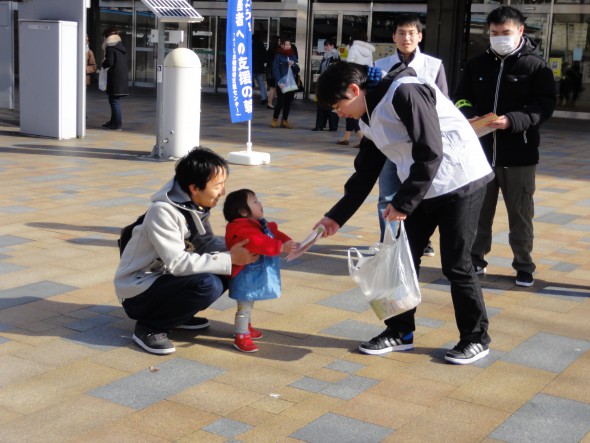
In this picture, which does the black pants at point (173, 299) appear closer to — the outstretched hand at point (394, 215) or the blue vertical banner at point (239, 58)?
the outstretched hand at point (394, 215)

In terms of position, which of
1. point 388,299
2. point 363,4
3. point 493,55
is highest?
point 363,4

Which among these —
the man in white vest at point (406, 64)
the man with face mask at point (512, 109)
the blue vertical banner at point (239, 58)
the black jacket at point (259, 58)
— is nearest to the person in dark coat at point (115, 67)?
the blue vertical banner at point (239, 58)

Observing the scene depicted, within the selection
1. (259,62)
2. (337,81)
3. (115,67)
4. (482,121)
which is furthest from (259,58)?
(337,81)

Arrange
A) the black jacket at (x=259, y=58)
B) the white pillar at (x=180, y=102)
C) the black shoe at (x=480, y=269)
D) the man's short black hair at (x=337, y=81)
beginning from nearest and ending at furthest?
the man's short black hair at (x=337, y=81)
the black shoe at (x=480, y=269)
the white pillar at (x=180, y=102)
the black jacket at (x=259, y=58)

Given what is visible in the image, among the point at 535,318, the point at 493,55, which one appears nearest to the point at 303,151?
the point at 493,55

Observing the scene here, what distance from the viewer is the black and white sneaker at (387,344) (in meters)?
4.20

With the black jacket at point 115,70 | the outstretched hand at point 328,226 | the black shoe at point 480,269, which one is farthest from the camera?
the black jacket at point 115,70

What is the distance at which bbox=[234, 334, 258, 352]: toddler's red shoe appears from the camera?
416 centimetres

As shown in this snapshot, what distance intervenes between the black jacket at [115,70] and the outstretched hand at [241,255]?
9.82 metres

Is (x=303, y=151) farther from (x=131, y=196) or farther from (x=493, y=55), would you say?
(x=493, y=55)

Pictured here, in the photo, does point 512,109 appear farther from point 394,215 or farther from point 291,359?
point 291,359

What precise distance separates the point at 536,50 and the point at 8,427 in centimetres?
389

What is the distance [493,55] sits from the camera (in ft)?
17.9

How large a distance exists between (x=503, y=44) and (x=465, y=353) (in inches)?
82.8
